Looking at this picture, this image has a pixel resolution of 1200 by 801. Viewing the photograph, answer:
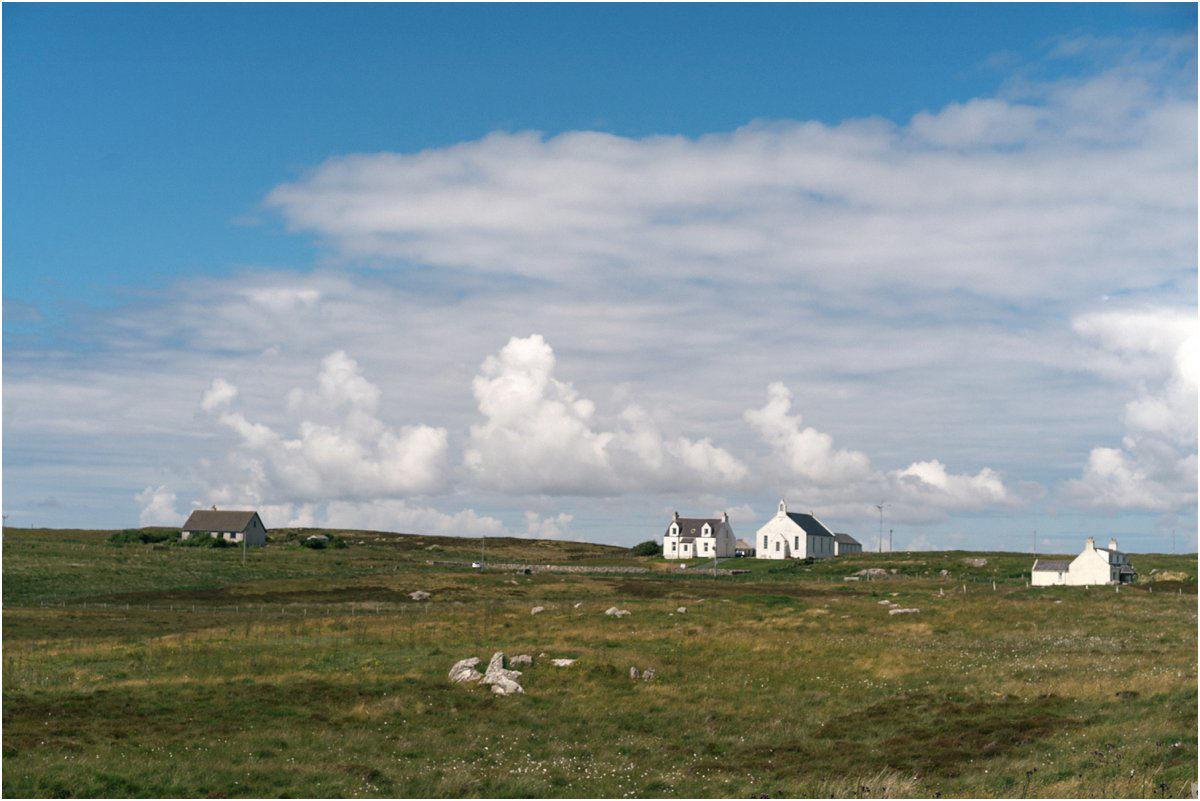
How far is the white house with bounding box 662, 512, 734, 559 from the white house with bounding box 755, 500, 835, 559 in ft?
24.6

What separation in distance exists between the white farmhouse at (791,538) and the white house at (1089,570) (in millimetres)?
62707

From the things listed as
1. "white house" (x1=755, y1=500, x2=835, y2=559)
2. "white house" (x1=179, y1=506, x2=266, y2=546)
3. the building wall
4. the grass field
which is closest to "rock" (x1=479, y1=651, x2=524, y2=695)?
the grass field

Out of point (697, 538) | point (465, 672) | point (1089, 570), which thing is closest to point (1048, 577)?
point (1089, 570)

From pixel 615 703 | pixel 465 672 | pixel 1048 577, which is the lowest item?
pixel 615 703

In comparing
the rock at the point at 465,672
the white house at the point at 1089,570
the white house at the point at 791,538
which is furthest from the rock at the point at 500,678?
the white house at the point at 791,538

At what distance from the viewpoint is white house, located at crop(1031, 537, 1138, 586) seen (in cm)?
11106

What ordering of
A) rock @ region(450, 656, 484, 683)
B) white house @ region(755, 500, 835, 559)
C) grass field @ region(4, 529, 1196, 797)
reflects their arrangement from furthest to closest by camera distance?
white house @ region(755, 500, 835, 559) → rock @ region(450, 656, 484, 683) → grass field @ region(4, 529, 1196, 797)

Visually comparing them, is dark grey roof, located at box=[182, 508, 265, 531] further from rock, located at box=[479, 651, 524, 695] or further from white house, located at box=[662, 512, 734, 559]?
rock, located at box=[479, 651, 524, 695]

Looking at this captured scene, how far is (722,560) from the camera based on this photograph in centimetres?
17650

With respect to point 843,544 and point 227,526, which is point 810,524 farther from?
point 227,526

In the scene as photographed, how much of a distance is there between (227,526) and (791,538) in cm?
10698

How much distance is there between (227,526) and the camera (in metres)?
187

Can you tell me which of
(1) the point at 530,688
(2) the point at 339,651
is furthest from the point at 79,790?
(2) the point at 339,651

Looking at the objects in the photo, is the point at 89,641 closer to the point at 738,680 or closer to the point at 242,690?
the point at 242,690
